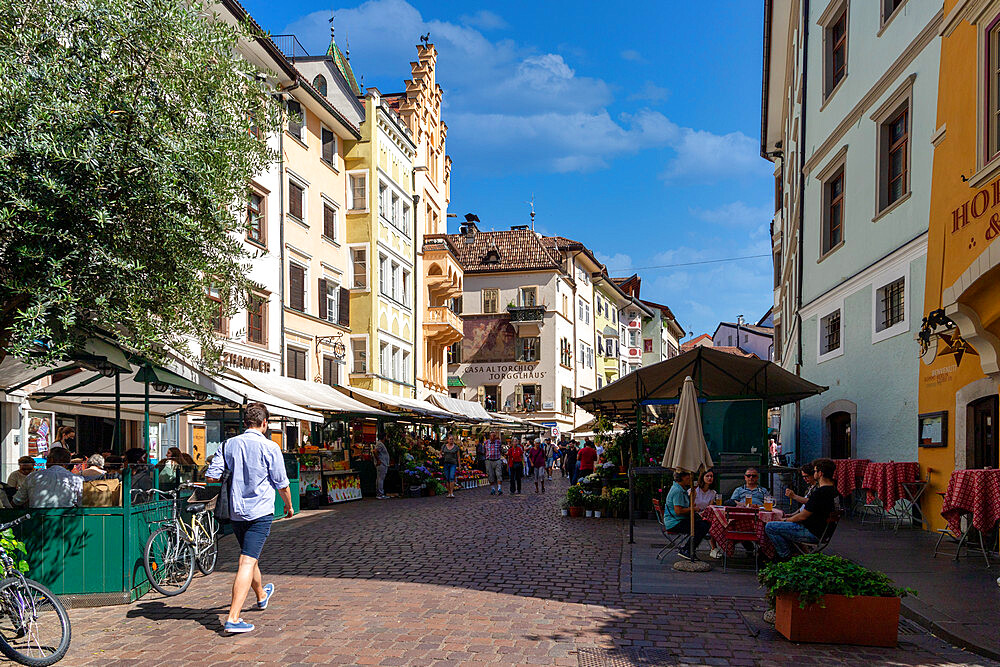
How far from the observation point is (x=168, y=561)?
30.0 feet

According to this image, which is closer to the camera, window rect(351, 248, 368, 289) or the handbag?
the handbag

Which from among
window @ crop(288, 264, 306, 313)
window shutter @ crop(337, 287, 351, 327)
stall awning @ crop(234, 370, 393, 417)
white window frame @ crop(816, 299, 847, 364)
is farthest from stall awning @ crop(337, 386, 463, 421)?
white window frame @ crop(816, 299, 847, 364)

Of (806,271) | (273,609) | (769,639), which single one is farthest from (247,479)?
(806,271)

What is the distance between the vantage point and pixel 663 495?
16.2 meters

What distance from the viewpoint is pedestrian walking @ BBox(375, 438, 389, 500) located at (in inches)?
944

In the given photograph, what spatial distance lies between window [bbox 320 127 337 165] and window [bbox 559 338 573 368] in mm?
26871

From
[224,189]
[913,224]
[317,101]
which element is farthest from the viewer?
[317,101]

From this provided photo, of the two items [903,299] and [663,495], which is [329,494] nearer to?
[663,495]

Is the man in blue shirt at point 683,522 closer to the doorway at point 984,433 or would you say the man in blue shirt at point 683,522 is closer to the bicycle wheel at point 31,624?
the doorway at point 984,433

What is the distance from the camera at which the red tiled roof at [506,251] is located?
56.8 m

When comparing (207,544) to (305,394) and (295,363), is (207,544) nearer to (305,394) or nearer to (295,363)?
(305,394)

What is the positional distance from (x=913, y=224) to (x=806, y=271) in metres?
7.40

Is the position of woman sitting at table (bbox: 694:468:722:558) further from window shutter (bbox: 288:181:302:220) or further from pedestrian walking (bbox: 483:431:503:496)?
window shutter (bbox: 288:181:302:220)

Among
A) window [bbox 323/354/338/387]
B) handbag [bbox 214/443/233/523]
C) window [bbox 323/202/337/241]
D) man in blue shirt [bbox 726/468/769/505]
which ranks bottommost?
man in blue shirt [bbox 726/468/769/505]
